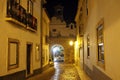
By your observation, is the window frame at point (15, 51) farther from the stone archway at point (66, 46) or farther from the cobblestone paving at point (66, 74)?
the stone archway at point (66, 46)

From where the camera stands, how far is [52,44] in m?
37.8

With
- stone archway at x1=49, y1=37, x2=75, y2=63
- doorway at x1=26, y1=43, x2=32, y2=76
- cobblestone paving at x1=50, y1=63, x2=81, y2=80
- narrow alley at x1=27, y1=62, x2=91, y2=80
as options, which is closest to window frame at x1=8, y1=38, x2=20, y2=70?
narrow alley at x1=27, y1=62, x2=91, y2=80

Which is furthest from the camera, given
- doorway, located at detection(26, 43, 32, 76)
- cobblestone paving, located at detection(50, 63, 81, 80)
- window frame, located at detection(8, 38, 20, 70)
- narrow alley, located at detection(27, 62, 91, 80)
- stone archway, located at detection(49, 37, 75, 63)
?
stone archway, located at detection(49, 37, 75, 63)

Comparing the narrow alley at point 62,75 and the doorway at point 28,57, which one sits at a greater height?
the doorway at point 28,57

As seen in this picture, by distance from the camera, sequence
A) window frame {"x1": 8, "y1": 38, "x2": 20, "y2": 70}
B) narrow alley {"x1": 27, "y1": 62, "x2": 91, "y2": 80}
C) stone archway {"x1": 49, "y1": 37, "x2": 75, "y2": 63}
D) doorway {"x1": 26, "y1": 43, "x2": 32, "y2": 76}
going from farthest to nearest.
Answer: stone archway {"x1": 49, "y1": 37, "x2": 75, "y2": 63}
narrow alley {"x1": 27, "y1": 62, "x2": 91, "y2": 80}
doorway {"x1": 26, "y1": 43, "x2": 32, "y2": 76}
window frame {"x1": 8, "y1": 38, "x2": 20, "y2": 70}

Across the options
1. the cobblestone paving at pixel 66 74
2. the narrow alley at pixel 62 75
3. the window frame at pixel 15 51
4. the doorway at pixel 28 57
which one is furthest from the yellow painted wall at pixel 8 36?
the cobblestone paving at pixel 66 74

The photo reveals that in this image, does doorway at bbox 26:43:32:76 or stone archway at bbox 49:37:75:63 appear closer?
doorway at bbox 26:43:32:76

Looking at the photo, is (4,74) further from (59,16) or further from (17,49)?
(59,16)

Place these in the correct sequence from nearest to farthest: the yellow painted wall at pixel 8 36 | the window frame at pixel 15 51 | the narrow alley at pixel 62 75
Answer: the yellow painted wall at pixel 8 36, the window frame at pixel 15 51, the narrow alley at pixel 62 75

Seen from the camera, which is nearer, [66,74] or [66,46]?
[66,74]

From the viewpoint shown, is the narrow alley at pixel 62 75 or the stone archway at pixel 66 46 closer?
the narrow alley at pixel 62 75

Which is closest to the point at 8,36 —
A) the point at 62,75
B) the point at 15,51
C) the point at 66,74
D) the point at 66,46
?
the point at 15,51

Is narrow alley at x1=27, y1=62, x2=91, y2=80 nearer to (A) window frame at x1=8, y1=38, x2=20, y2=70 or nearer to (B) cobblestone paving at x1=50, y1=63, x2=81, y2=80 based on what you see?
(B) cobblestone paving at x1=50, y1=63, x2=81, y2=80

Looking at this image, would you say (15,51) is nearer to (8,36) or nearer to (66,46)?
(8,36)
